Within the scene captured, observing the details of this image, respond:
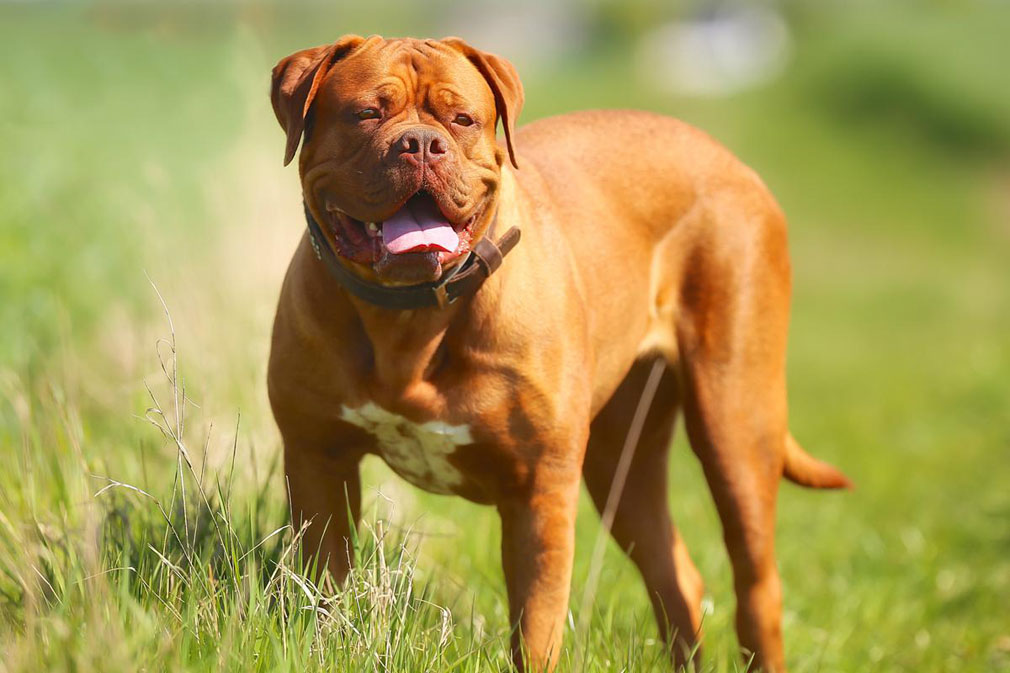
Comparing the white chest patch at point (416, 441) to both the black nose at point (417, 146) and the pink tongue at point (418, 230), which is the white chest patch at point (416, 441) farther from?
the black nose at point (417, 146)

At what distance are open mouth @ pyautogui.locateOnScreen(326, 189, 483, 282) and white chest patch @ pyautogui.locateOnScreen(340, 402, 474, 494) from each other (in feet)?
1.39

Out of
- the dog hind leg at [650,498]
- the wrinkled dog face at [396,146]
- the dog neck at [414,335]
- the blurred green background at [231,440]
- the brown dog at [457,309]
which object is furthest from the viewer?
the dog hind leg at [650,498]

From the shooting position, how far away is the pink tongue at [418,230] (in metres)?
3.07

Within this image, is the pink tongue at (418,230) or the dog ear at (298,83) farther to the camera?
the dog ear at (298,83)

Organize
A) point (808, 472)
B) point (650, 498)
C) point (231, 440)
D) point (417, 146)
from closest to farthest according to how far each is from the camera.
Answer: point (417, 146), point (808, 472), point (650, 498), point (231, 440)

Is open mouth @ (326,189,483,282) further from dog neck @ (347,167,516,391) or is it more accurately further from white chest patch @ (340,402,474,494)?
white chest patch @ (340,402,474,494)

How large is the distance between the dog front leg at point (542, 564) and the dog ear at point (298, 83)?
1.15m

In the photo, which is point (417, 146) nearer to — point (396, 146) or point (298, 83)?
point (396, 146)

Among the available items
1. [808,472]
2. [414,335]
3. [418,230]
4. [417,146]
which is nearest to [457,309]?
[414,335]

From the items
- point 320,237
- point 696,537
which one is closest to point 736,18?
point 696,537

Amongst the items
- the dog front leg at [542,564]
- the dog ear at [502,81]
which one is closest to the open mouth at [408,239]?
the dog ear at [502,81]

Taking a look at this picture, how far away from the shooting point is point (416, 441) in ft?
11.0

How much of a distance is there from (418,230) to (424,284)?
15 cm

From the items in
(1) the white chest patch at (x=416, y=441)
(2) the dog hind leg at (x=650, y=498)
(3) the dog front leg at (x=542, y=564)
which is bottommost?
(2) the dog hind leg at (x=650, y=498)
